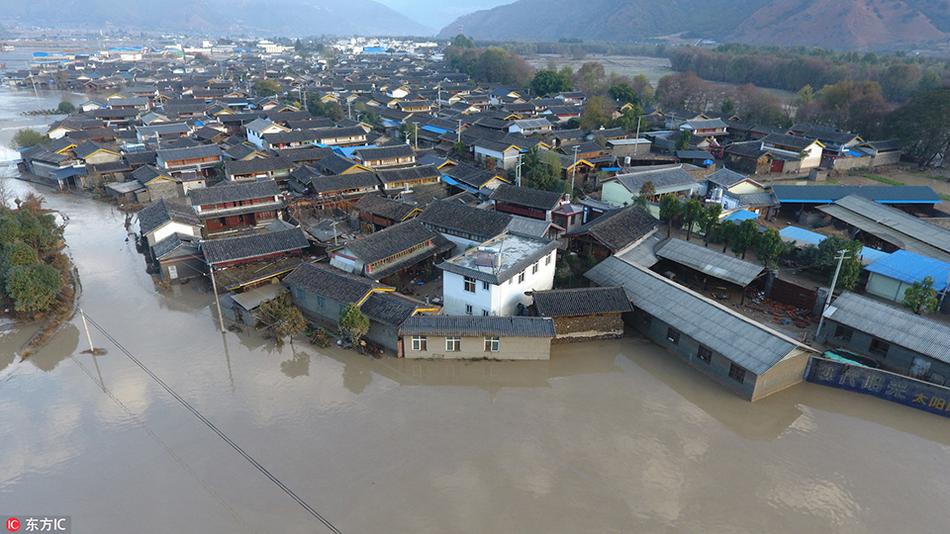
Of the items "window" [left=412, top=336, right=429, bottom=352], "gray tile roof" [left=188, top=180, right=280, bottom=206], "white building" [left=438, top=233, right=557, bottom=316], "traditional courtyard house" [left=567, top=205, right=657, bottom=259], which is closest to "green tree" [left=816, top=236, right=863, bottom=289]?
"traditional courtyard house" [left=567, top=205, right=657, bottom=259]

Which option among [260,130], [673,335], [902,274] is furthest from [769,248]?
[260,130]

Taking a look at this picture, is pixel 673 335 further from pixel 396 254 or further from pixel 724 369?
pixel 396 254

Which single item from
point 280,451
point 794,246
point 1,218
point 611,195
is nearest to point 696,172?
point 611,195

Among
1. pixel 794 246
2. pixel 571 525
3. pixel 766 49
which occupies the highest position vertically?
pixel 766 49

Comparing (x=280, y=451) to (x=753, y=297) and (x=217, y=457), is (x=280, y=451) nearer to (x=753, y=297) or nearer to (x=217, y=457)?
(x=217, y=457)

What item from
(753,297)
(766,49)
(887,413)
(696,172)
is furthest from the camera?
(766,49)

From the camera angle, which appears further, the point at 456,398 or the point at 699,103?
the point at 699,103

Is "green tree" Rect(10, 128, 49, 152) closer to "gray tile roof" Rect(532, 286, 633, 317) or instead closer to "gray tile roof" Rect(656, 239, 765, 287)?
"gray tile roof" Rect(532, 286, 633, 317)
